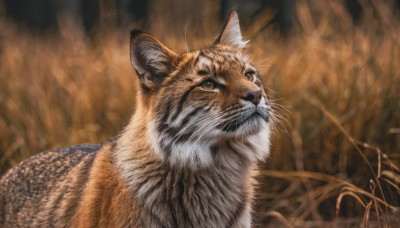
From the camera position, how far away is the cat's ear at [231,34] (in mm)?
5082

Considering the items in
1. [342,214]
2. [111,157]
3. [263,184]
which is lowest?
[342,214]

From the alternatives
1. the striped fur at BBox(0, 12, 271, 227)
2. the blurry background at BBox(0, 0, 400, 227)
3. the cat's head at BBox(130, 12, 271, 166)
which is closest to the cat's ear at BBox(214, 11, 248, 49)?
the striped fur at BBox(0, 12, 271, 227)

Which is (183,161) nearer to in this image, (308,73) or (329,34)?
(308,73)

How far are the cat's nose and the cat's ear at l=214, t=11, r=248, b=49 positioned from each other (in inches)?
37.5

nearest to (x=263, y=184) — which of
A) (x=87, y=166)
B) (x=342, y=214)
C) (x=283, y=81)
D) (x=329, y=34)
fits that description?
(x=342, y=214)

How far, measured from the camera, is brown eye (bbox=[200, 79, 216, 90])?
436 centimetres

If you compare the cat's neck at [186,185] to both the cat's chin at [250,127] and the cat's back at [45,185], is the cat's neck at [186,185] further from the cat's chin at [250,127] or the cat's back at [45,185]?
the cat's back at [45,185]

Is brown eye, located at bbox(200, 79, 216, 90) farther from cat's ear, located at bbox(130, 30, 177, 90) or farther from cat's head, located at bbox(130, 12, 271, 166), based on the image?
cat's ear, located at bbox(130, 30, 177, 90)

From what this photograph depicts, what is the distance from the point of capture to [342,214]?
646 centimetres

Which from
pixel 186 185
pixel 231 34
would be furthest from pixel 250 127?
pixel 231 34

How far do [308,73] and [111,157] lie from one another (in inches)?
140

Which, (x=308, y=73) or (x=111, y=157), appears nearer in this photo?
(x=111, y=157)

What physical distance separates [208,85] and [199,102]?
0.14 metres

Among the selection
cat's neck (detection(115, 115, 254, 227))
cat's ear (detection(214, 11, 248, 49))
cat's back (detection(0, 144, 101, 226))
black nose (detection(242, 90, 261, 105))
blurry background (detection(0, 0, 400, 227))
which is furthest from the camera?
blurry background (detection(0, 0, 400, 227))
